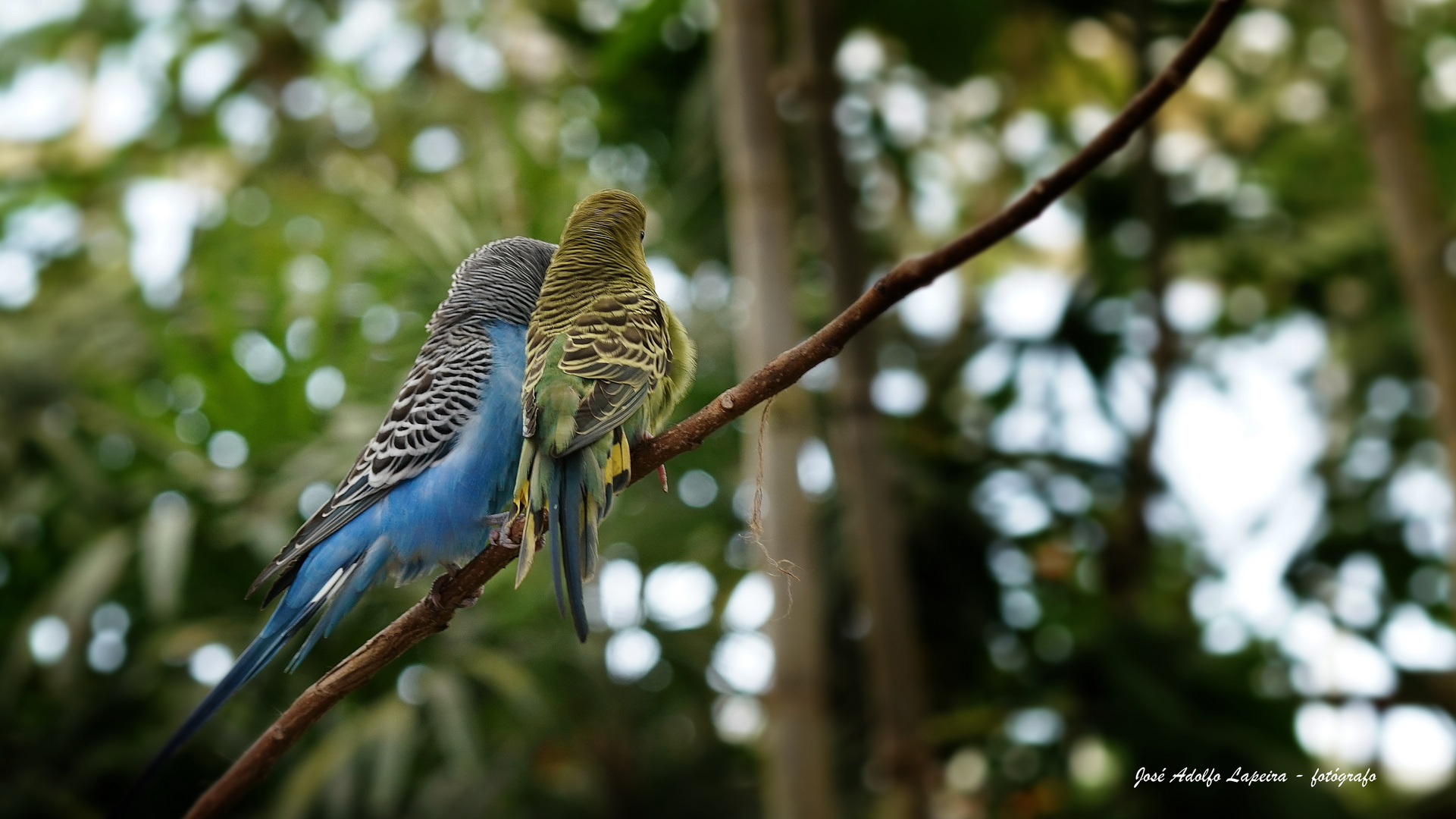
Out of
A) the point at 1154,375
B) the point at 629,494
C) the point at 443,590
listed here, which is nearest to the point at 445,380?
the point at 443,590

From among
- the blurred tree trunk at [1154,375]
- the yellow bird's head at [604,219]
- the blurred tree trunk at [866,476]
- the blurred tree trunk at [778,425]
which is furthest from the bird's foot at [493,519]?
the blurred tree trunk at [1154,375]

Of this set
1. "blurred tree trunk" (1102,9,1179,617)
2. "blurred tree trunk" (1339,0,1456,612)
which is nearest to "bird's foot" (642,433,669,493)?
"blurred tree trunk" (1339,0,1456,612)

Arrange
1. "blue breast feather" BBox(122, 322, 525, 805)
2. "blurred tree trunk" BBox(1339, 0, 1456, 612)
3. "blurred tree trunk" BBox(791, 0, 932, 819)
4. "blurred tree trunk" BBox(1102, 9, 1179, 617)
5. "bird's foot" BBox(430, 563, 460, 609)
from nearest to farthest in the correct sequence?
"bird's foot" BBox(430, 563, 460, 609) → "blue breast feather" BBox(122, 322, 525, 805) → "blurred tree trunk" BBox(1339, 0, 1456, 612) → "blurred tree trunk" BBox(791, 0, 932, 819) → "blurred tree trunk" BBox(1102, 9, 1179, 617)

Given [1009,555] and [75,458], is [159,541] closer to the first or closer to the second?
[75,458]

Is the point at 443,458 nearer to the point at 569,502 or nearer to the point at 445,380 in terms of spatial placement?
the point at 445,380

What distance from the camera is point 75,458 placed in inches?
110

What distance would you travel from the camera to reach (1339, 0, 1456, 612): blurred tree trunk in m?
3.06

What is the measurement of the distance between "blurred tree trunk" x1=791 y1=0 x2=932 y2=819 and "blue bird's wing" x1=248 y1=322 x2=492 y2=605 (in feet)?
6.85

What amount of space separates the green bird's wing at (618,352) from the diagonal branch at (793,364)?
3.1 inches

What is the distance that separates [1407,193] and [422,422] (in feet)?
9.88

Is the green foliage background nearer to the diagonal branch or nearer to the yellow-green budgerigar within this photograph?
the yellow-green budgerigar

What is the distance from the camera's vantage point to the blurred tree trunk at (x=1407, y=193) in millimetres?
3057

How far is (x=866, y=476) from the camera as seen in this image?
3.29 meters

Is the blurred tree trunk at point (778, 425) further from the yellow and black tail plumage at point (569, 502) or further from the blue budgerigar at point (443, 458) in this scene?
the yellow and black tail plumage at point (569, 502)
